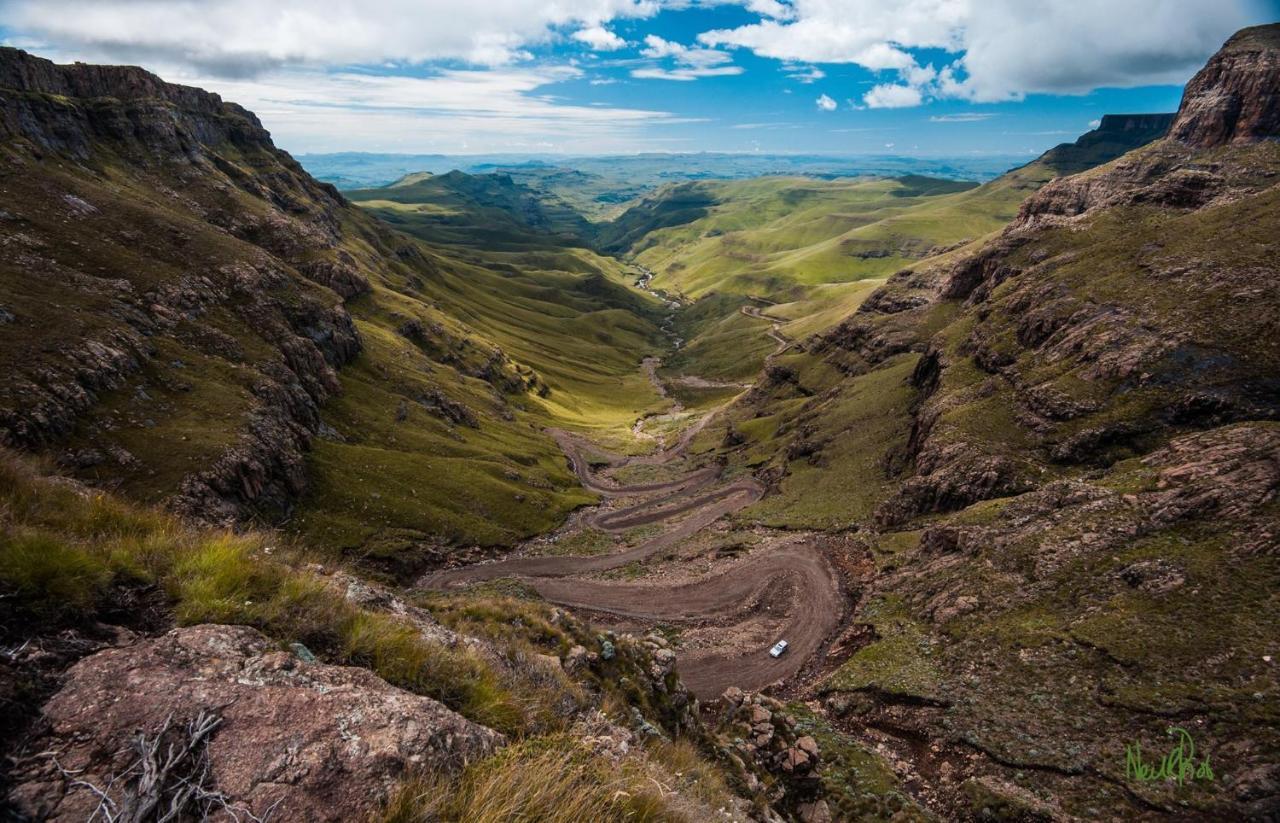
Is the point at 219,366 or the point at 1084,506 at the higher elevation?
the point at 219,366

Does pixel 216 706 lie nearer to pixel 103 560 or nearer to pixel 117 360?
pixel 103 560

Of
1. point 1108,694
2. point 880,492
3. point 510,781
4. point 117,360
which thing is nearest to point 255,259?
point 117,360

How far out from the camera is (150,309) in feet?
241

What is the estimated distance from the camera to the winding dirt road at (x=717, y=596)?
47344 mm

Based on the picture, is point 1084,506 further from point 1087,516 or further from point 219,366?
point 219,366

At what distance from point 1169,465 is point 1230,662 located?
19086 mm

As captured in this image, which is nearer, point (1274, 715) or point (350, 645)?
point (350, 645)

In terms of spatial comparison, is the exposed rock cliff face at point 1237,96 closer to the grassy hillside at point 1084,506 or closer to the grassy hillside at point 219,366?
the grassy hillside at point 1084,506

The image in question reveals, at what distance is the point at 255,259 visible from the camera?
3954 inches

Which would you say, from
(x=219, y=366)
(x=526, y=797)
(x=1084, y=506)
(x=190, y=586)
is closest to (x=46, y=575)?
(x=190, y=586)

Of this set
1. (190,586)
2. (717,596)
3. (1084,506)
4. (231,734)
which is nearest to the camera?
(231,734)
